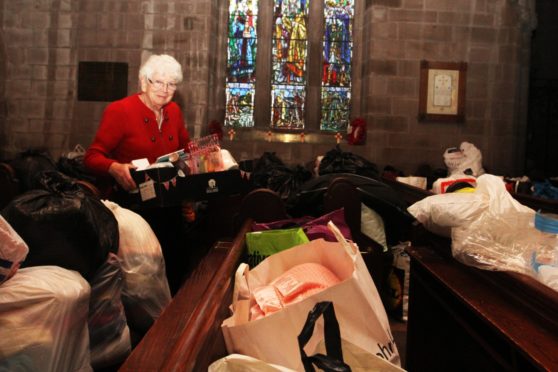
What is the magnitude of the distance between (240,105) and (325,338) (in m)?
6.05

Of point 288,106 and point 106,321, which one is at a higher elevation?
point 288,106

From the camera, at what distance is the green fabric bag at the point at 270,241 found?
1.83m

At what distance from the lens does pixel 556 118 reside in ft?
25.6

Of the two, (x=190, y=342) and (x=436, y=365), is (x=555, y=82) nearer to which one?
(x=436, y=365)

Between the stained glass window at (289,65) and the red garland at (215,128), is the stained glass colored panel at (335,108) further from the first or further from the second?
the red garland at (215,128)

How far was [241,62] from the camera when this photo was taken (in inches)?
267

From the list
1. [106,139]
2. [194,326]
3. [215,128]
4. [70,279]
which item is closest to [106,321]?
[70,279]

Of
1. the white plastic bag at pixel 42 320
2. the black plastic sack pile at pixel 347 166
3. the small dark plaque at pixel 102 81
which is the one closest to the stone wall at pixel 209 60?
the small dark plaque at pixel 102 81

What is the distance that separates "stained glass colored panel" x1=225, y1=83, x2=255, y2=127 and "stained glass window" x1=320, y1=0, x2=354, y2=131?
40.1 inches

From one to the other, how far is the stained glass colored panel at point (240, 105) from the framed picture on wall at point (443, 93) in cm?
231

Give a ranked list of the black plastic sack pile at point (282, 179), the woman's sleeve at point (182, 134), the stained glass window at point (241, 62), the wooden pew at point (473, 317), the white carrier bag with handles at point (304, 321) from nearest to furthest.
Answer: the white carrier bag with handles at point (304, 321), the wooden pew at point (473, 317), the woman's sleeve at point (182, 134), the black plastic sack pile at point (282, 179), the stained glass window at point (241, 62)

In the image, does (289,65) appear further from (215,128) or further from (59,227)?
(59,227)

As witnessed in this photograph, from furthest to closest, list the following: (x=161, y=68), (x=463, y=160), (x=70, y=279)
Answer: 1. (x=463, y=160)
2. (x=161, y=68)
3. (x=70, y=279)

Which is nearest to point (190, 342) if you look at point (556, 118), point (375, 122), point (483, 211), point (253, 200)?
point (483, 211)
